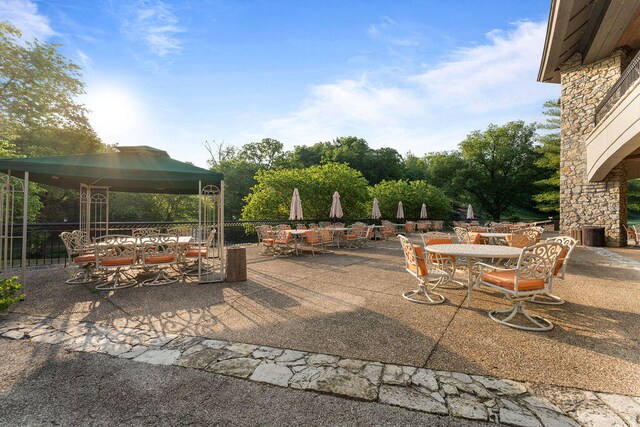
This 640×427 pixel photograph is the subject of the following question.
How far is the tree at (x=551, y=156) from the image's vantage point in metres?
21.6

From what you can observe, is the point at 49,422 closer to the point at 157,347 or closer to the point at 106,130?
the point at 157,347

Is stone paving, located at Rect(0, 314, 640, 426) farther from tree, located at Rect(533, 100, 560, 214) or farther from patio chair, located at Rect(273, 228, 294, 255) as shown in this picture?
tree, located at Rect(533, 100, 560, 214)

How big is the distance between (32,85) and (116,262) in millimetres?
16435

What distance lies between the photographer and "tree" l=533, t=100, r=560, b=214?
21641mm

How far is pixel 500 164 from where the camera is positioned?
2953 cm

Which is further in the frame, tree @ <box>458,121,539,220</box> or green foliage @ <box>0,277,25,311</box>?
tree @ <box>458,121,539,220</box>

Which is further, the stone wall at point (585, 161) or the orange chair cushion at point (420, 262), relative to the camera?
the stone wall at point (585, 161)

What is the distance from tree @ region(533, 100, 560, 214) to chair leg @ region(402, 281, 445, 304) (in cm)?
2233

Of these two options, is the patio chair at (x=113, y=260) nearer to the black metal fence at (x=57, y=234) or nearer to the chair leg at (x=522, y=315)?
the black metal fence at (x=57, y=234)

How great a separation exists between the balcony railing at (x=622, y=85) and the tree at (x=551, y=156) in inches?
413

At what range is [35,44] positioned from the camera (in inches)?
598

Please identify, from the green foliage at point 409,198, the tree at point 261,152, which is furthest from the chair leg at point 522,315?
the tree at point 261,152

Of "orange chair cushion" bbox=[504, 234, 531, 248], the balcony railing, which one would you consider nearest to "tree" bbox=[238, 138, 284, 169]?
the balcony railing

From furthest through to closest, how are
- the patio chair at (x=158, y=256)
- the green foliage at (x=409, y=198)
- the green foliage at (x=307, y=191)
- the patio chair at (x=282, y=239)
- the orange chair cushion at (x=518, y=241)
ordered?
the green foliage at (x=409, y=198) → the green foliage at (x=307, y=191) → the patio chair at (x=282, y=239) → the orange chair cushion at (x=518, y=241) → the patio chair at (x=158, y=256)
